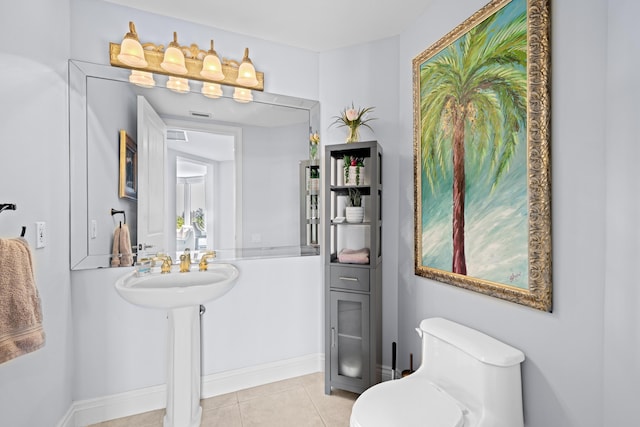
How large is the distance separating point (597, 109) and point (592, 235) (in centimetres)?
44

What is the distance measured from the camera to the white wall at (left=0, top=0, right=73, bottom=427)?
1.17 m

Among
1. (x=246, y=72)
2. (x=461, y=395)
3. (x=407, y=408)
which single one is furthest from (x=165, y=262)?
(x=461, y=395)

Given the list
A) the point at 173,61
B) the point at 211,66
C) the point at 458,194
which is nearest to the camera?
the point at 458,194

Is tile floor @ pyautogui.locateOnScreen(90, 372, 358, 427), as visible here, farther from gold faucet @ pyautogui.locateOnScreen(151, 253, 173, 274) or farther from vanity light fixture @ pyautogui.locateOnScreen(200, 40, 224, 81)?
vanity light fixture @ pyautogui.locateOnScreen(200, 40, 224, 81)

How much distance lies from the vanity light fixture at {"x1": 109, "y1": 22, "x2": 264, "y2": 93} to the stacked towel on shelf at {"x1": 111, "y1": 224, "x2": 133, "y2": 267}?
0.93 meters

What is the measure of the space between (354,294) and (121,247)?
148 cm

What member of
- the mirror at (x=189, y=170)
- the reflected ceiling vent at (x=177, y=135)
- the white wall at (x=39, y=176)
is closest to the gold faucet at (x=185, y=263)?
the mirror at (x=189, y=170)

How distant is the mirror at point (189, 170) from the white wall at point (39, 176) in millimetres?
107

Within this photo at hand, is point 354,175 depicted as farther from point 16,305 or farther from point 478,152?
point 16,305

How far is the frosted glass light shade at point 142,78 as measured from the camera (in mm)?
1835

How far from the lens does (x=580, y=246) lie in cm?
109

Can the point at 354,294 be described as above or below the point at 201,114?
below

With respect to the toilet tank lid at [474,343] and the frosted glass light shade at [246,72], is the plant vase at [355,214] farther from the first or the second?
the frosted glass light shade at [246,72]

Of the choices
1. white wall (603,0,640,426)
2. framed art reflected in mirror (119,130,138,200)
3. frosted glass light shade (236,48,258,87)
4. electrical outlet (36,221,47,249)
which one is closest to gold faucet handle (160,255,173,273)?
framed art reflected in mirror (119,130,138,200)
